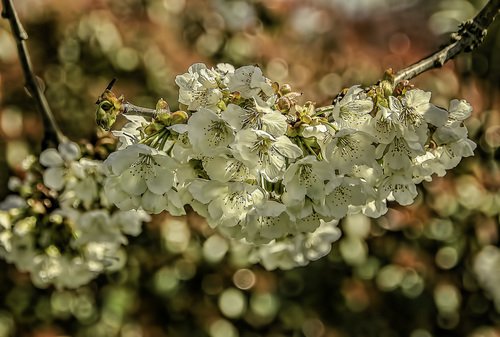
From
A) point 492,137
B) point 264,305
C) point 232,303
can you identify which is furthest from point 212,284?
point 492,137

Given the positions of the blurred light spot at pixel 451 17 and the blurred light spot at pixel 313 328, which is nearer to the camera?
the blurred light spot at pixel 313 328

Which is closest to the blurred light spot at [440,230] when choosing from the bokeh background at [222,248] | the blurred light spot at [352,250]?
the bokeh background at [222,248]

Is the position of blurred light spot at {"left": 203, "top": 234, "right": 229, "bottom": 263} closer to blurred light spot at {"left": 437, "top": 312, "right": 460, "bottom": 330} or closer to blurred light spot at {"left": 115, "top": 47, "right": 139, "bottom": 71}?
blurred light spot at {"left": 115, "top": 47, "right": 139, "bottom": 71}

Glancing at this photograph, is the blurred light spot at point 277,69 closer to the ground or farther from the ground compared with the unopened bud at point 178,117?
closer to the ground

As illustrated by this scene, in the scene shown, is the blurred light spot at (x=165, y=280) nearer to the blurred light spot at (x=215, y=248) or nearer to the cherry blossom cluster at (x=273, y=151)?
the blurred light spot at (x=215, y=248)

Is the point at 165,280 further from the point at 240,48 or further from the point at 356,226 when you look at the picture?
the point at 240,48

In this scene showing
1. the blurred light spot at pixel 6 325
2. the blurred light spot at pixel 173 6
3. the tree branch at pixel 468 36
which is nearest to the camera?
the tree branch at pixel 468 36
